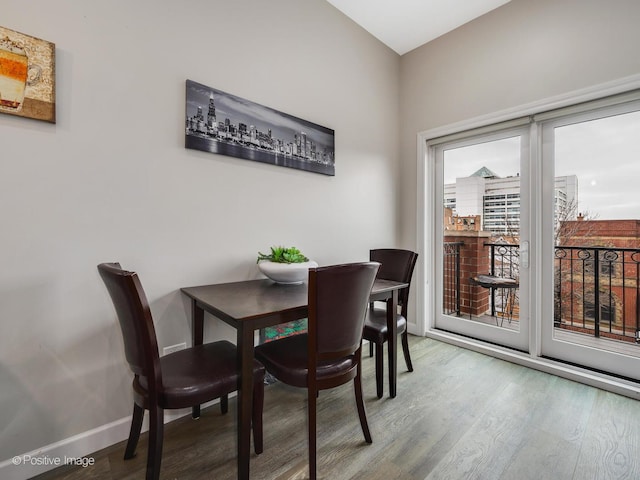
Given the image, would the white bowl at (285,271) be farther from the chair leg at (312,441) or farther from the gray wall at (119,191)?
the chair leg at (312,441)

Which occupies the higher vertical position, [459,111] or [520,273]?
[459,111]

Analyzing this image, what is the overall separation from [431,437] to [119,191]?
2.05 meters

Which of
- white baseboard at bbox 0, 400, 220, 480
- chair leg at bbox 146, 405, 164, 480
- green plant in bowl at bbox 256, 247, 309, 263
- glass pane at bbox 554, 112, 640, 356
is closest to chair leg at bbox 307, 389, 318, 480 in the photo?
chair leg at bbox 146, 405, 164, 480

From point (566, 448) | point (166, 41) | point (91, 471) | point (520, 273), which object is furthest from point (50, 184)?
point (520, 273)

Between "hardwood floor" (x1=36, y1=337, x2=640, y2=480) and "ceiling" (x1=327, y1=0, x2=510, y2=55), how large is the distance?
3.01m

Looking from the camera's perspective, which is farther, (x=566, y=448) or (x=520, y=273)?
(x=520, y=273)

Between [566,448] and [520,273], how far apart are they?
1410mm

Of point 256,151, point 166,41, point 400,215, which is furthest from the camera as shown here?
point 400,215

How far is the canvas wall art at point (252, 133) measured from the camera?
1792mm

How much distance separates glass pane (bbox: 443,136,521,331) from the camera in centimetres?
267

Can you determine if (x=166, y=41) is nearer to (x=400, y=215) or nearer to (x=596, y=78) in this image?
(x=400, y=215)

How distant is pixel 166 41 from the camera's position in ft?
5.57

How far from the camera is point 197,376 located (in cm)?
126

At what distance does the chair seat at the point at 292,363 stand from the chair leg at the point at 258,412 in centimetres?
9
